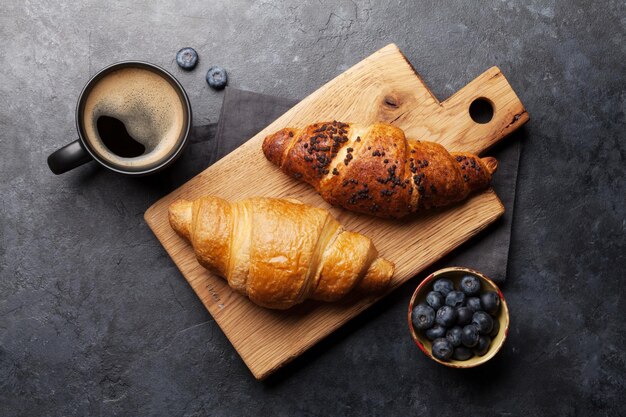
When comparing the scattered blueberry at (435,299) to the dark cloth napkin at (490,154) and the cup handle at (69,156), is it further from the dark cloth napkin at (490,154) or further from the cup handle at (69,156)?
the cup handle at (69,156)

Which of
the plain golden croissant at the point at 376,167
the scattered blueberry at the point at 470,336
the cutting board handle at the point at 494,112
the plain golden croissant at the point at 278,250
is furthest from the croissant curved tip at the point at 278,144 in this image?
the scattered blueberry at the point at 470,336

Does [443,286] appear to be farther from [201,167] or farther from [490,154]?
[201,167]

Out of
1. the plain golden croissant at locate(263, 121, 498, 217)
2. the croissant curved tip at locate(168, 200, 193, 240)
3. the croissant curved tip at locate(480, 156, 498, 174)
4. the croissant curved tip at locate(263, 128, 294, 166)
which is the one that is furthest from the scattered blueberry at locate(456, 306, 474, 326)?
the croissant curved tip at locate(168, 200, 193, 240)

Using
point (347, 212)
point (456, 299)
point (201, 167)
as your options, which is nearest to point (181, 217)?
point (201, 167)

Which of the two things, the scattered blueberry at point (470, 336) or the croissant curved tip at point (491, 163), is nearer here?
the scattered blueberry at point (470, 336)

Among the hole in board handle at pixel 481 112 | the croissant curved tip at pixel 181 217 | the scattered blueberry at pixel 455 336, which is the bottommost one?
the scattered blueberry at pixel 455 336

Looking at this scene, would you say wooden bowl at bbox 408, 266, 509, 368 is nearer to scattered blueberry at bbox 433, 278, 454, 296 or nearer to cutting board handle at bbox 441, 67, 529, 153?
scattered blueberry at bbox 433, 278, 454, 296
